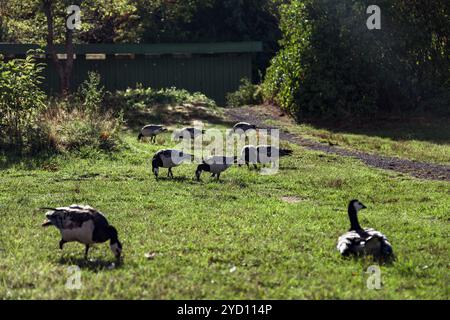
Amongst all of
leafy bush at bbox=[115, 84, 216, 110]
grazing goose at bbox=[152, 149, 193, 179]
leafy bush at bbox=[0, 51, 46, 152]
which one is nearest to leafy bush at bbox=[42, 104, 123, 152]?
leafy bush at bbox=[0, 51, 46, 152]

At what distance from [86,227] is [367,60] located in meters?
22.4

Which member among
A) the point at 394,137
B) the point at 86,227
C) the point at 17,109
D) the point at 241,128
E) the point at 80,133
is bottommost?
the point at 394,137

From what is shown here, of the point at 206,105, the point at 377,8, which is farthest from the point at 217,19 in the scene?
the point at 377,8

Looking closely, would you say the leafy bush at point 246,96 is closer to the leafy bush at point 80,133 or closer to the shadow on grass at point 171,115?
the shadow on grass at point 171,115

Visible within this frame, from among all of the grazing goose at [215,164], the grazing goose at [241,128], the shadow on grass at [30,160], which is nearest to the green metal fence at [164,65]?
the grazing goose at [241,128]

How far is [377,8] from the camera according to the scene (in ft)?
95.5

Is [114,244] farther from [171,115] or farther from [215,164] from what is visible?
[171,115]

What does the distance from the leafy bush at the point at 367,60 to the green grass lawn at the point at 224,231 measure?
38.4 feet

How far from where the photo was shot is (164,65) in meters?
38.9

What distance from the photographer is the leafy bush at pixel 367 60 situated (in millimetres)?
29391

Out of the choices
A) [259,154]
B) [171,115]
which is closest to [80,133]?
[259,154]

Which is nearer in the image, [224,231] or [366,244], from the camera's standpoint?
[366,244]

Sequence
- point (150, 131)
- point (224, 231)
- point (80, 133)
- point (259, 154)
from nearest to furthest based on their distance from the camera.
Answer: point (224, 231)
point (259, 154)
point (80, 133)
point (150, 131)

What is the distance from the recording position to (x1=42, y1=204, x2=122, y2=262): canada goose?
920cm
